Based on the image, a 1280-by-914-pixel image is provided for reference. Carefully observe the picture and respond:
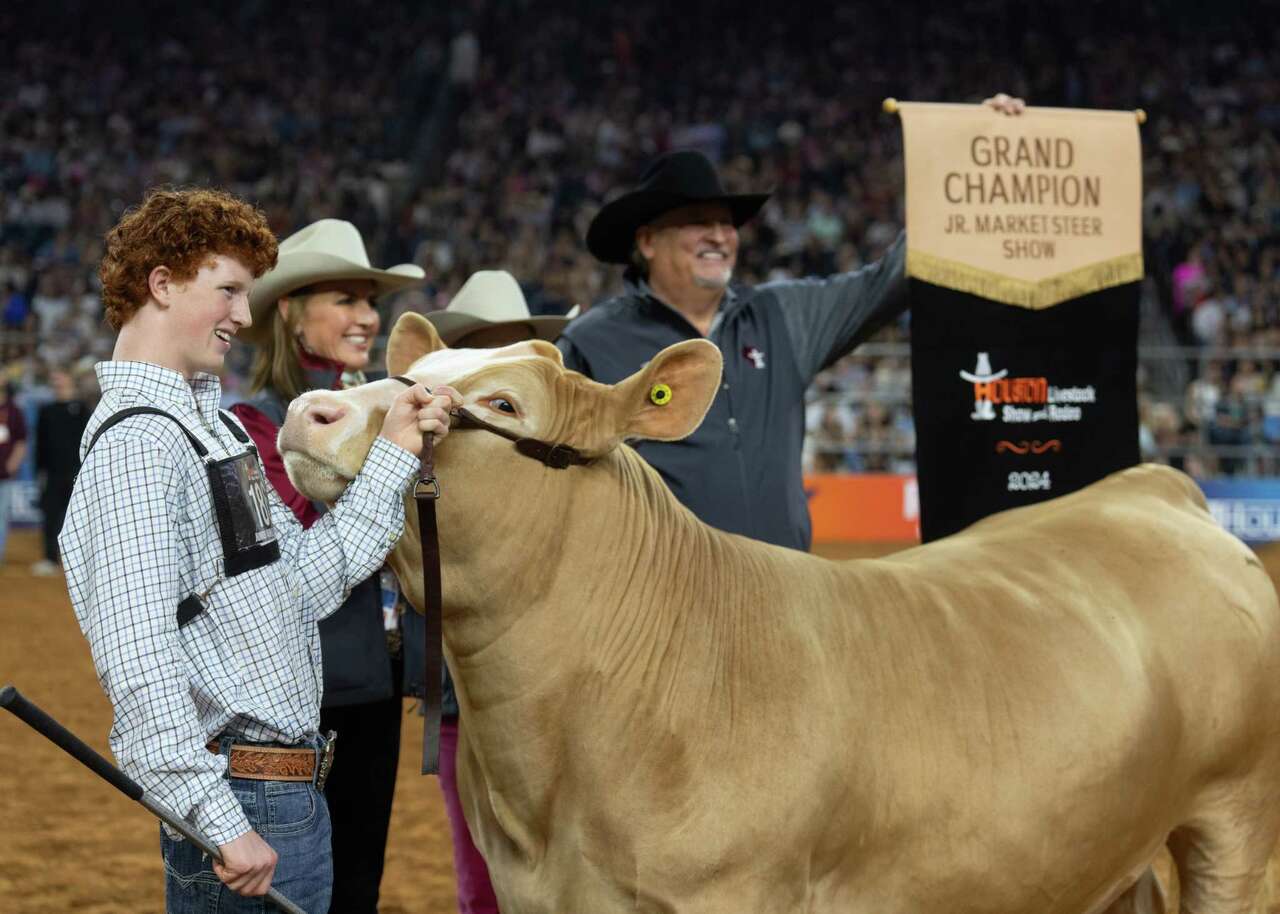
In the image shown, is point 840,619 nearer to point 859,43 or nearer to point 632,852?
point 632,852

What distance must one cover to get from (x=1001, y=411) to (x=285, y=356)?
1.90 meters

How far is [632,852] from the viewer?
2.47 metres

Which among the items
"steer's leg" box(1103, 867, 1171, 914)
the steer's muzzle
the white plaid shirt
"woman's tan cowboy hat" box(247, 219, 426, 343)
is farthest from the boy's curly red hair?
"steer's leg" box(1103, 867, 1171, 914)

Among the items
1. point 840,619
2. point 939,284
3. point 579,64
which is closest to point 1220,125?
point 579,64

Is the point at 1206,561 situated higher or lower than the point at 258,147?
lower

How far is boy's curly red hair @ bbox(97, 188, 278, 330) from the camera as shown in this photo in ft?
7.39

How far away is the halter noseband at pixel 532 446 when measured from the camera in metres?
2.44

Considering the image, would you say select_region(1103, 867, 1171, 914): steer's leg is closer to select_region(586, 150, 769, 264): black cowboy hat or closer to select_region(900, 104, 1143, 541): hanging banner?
select_region(900, 104, 1143, 541): hanging banner

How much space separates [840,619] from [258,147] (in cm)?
2142

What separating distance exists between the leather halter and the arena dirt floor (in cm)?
258

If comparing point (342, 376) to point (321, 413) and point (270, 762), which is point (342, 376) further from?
point (270, 762)

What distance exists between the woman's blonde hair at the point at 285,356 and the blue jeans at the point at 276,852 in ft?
4.40

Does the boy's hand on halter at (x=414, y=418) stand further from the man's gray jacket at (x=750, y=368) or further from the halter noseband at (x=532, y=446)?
the man's gray jacket at (x=750, y=368)

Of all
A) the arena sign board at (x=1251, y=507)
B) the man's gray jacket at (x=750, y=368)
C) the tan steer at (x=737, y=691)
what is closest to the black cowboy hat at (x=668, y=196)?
the man's gray jacket at (x=750, y=368)
